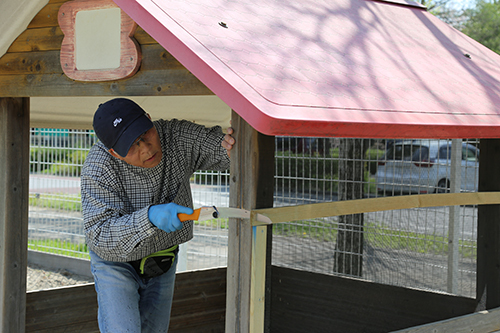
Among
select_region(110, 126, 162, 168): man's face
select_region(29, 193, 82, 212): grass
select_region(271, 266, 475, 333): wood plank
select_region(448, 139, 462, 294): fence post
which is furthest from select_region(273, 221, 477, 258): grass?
select_region(29, 193, 82, 212): grass

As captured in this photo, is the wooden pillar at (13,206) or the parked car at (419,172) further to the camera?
the parked car at (419,172)

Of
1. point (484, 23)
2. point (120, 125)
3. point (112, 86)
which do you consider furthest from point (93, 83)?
point (484, 23)

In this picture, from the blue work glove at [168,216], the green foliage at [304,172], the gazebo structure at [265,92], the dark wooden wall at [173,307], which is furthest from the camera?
the green foliage at [304,172]

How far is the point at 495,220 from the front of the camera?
3.45 metres

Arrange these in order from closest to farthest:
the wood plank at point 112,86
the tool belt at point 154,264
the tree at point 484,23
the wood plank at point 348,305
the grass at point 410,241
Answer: the wood plank at point 112,86 < the tool belt at point 154,264 < the wood plank at point 348,305 < the grass at point 410,241 < the tree at point 484,23

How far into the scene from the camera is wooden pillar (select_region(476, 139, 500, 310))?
3371 millimetres

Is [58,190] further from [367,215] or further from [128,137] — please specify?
[128,137]

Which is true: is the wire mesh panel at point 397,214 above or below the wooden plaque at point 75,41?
below

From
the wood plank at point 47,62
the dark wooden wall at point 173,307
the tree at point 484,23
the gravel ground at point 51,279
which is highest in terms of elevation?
the tree at point 484,23

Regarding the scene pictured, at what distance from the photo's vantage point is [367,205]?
8.11ft

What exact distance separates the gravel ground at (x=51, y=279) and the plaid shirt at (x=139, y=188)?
398 centimetres

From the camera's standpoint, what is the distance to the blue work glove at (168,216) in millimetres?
2154

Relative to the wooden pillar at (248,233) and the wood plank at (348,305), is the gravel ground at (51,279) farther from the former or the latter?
the wooden pillar at (248,233)

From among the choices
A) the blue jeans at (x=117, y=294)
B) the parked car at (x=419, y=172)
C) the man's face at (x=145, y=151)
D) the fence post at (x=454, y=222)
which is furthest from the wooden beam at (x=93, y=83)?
the fence post at (x=454, y=222)
